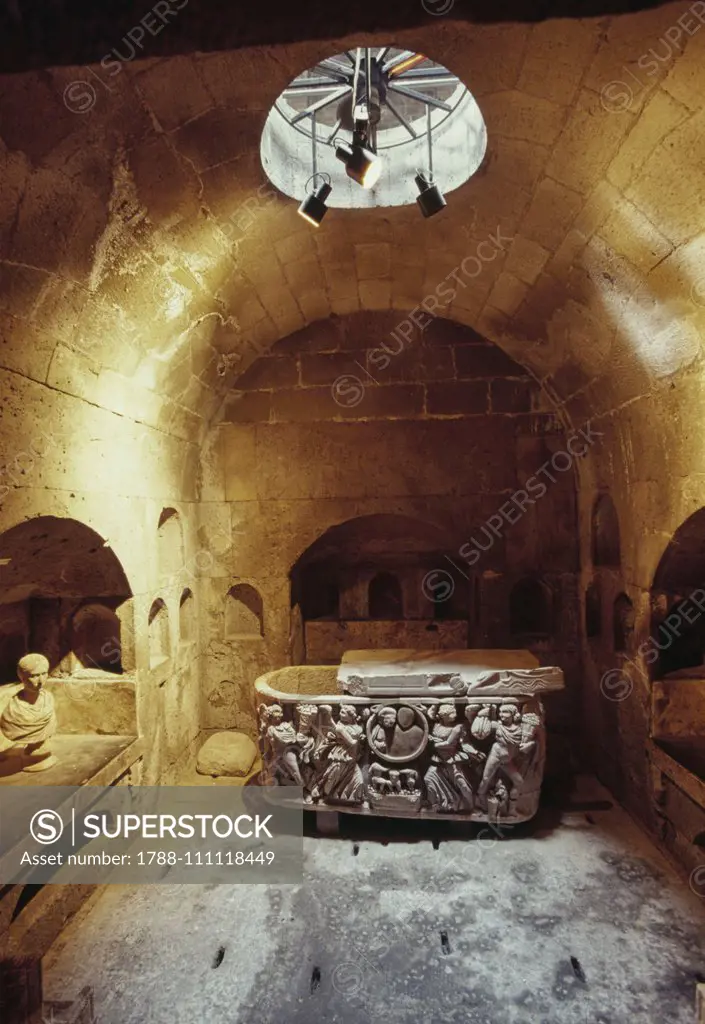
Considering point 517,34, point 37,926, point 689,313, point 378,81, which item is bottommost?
point 37,926

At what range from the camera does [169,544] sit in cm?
637

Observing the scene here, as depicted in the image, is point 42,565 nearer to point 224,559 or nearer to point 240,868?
point 224,559

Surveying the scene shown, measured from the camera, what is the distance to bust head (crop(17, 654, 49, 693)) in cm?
456

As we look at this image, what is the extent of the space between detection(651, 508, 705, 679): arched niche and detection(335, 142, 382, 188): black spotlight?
3.47m

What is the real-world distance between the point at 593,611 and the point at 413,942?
3.78 meters

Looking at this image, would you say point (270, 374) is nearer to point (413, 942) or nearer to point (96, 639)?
point (96, 639)

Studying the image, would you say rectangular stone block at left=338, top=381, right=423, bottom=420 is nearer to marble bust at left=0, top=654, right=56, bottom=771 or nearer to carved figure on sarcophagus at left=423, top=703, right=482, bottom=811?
carved figure on sarcophagus at left=423, top=703, right=482, bottom=811

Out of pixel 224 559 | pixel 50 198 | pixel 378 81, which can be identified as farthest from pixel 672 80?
pixel 224 559

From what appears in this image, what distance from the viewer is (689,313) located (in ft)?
12.9

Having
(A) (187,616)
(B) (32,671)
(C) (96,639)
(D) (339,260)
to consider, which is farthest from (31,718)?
(D) (339,260)

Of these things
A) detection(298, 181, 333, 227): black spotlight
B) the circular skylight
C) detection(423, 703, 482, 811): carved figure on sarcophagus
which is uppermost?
the circular skylight

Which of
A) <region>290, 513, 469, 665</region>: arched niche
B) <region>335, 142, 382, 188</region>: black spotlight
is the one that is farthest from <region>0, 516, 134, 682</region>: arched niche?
<region>335, 142, 382, 188</region>: black spotlight

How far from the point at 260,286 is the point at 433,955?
18.3ft

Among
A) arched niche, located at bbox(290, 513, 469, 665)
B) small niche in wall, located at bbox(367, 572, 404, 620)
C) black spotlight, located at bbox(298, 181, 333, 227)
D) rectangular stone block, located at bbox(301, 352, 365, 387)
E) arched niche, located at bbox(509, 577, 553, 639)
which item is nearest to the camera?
black spotlight, located at bbox(298, 181, 333, 227)
